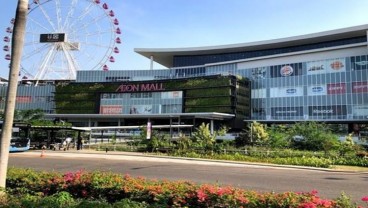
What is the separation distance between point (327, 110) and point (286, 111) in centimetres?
908

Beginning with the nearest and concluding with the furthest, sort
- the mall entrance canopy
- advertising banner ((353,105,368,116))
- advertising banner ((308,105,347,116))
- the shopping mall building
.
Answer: advertising banner ((353,105,368,116))
advertising banner ((308,105,347,116))
the shopping mall building
the mall entrance canopy

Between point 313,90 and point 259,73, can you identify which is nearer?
point 313,90

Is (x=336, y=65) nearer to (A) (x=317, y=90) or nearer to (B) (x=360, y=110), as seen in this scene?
(A) (x=317, y=90)

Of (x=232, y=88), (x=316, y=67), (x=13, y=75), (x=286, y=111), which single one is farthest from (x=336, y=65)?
(x=13, y=75)

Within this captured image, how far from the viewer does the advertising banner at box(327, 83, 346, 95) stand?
252 feet

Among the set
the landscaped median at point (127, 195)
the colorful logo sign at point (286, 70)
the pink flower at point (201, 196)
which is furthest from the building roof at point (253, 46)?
the pink flower at point (201, 196)

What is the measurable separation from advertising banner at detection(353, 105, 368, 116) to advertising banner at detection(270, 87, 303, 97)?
38.7 feet

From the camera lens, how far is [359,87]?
7456 cm

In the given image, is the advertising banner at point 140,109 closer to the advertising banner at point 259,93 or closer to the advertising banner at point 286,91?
the advertising banner at point 259,93

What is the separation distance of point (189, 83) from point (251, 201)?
88.3 meters

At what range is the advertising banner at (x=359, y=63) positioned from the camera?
74.9 m

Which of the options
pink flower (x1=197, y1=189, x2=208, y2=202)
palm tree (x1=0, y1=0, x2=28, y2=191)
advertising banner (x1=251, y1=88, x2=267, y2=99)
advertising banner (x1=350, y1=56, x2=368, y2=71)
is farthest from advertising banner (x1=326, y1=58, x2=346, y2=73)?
palm tree (x1=0, y1=0, x2=28, y2=191)

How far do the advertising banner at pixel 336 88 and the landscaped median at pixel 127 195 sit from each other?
242ft

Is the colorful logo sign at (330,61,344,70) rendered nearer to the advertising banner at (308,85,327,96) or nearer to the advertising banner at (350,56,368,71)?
the advertising banner at (350,56,368,71)
